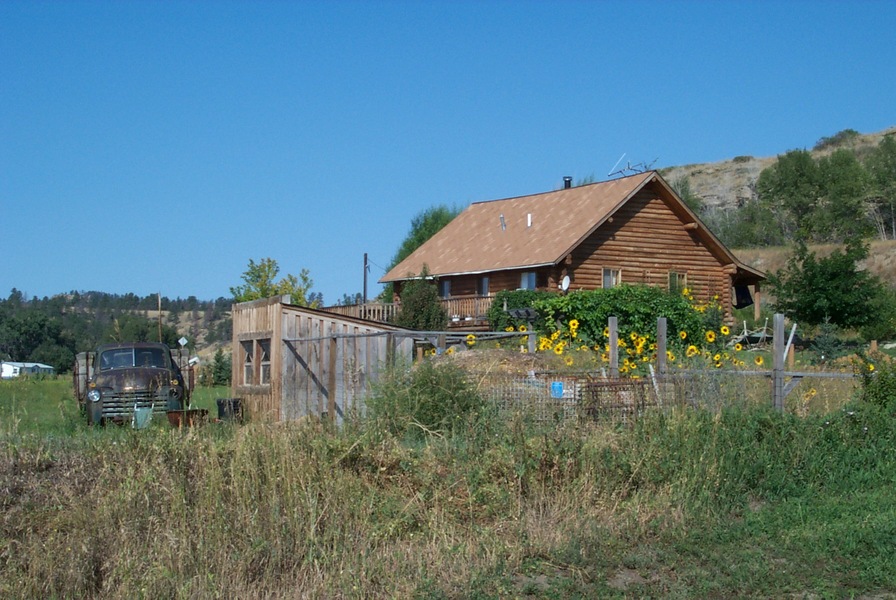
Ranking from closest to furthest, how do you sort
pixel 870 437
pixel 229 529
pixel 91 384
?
pixel 229 529 < pixel 870 437 < pixel 91 384

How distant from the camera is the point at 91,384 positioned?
21.3m

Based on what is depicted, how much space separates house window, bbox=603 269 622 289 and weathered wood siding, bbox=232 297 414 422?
21.0m

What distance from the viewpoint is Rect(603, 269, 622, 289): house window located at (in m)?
39.9

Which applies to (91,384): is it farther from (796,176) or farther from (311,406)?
(796,176)

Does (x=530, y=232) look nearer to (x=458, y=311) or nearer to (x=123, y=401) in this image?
(x=458, y=311)

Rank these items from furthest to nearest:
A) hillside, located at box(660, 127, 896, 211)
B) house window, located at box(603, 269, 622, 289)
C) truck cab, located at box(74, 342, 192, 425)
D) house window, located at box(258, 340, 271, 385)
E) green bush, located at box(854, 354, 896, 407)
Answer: hillside, located at box(660, 127, 896, 211) → house window, located at box(603, 269, 622, 289) → truck cab, located at box(74, 342, 192, 425) → house window, located at box(258, 340, 271, 385) → green bush, located at box(854, 354, 896, 407)

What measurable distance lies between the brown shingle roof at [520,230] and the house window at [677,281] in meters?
3.92

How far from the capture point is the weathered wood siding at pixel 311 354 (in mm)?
16594

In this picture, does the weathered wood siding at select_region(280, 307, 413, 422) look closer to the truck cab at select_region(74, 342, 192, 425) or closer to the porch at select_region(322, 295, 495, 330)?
the truck cab at select_region(74, 342, 192, 425)

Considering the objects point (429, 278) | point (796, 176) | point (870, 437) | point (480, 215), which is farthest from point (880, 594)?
point (796, 176)

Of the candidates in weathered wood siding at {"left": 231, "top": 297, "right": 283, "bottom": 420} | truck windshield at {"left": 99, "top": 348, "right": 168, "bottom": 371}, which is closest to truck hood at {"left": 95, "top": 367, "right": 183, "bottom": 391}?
truck windshield at {"left": 99, "top": 348, "right": 168, "bottom": 371}

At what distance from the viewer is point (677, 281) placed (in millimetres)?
40969

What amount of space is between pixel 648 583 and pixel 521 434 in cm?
259

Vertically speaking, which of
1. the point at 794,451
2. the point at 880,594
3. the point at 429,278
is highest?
the point at 429,278
